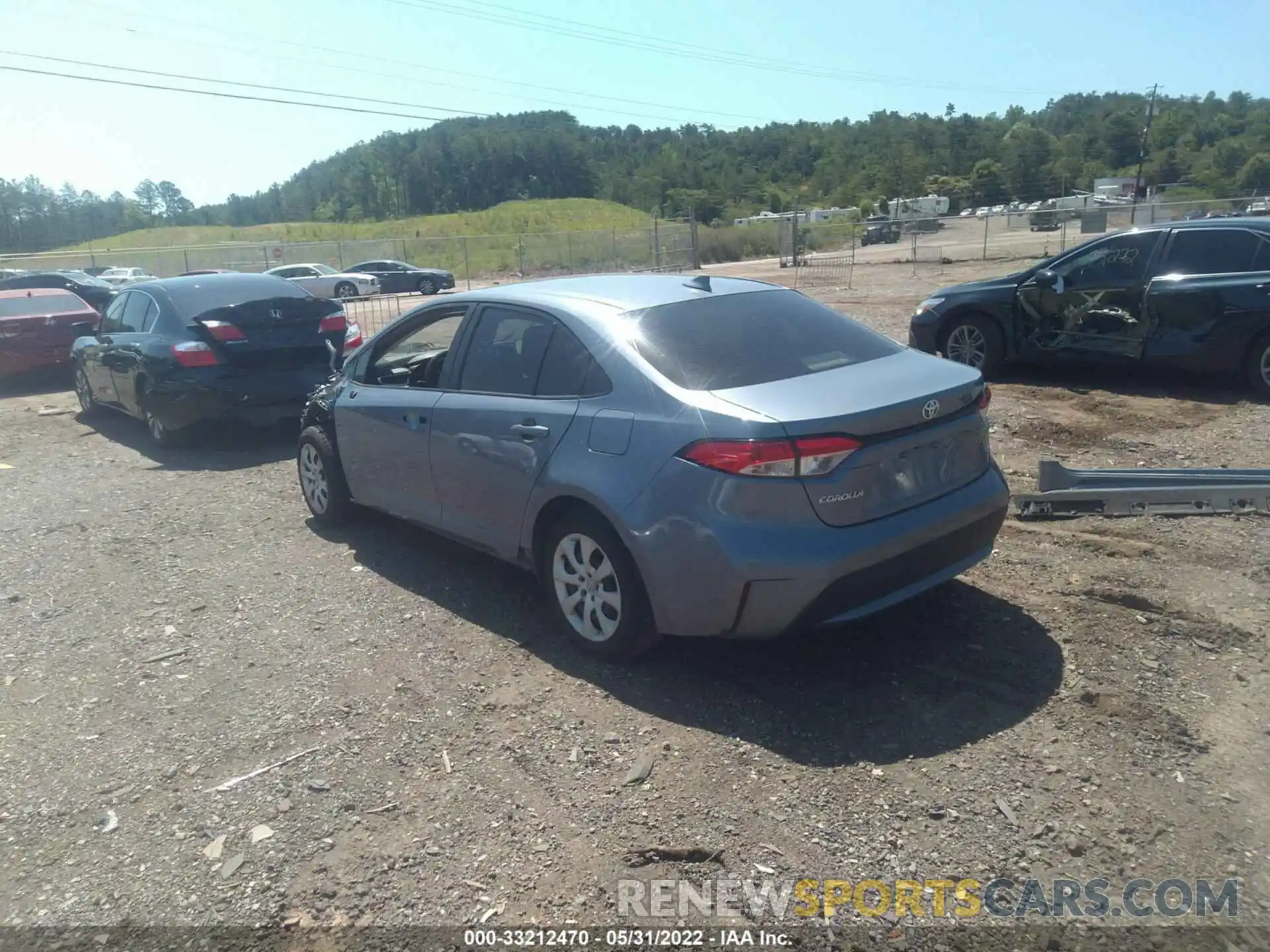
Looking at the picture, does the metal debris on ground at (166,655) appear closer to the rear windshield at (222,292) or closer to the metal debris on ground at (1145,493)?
the metal debris on ground at (1145,493)

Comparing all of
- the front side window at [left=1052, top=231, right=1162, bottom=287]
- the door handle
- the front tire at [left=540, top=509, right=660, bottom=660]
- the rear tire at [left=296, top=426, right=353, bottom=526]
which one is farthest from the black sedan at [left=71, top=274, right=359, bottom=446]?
the front side window at [left=1052, top=231, right=1162, bottom=287]

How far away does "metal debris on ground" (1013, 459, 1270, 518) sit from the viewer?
19.0 ft

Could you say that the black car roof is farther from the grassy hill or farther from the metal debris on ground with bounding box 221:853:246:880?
the grassy hill

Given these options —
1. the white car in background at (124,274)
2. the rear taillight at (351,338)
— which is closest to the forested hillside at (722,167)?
the white car in background at (124,274)

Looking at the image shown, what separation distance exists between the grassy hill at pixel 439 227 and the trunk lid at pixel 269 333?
63.9 m

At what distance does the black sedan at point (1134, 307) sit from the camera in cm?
888

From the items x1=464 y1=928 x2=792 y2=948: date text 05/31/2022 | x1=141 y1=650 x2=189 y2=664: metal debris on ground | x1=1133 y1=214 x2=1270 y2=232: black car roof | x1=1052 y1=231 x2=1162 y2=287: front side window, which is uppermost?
x1=1133 y1=214 x2=1270 y2=232: black car roof

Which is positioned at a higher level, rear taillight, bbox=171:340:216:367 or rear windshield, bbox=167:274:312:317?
rear windshield, bbox=167:274:312:317

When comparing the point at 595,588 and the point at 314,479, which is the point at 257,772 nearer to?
the point at 595,588

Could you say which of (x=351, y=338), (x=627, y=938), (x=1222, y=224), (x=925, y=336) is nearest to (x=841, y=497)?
(x=627, y=938)

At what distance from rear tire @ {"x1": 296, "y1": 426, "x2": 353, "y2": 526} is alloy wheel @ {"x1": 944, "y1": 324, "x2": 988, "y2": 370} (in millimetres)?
6744

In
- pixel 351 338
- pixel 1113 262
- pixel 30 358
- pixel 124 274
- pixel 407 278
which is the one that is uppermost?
pixel 1113 262

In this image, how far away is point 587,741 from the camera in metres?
3.94

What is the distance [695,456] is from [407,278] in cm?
4009
